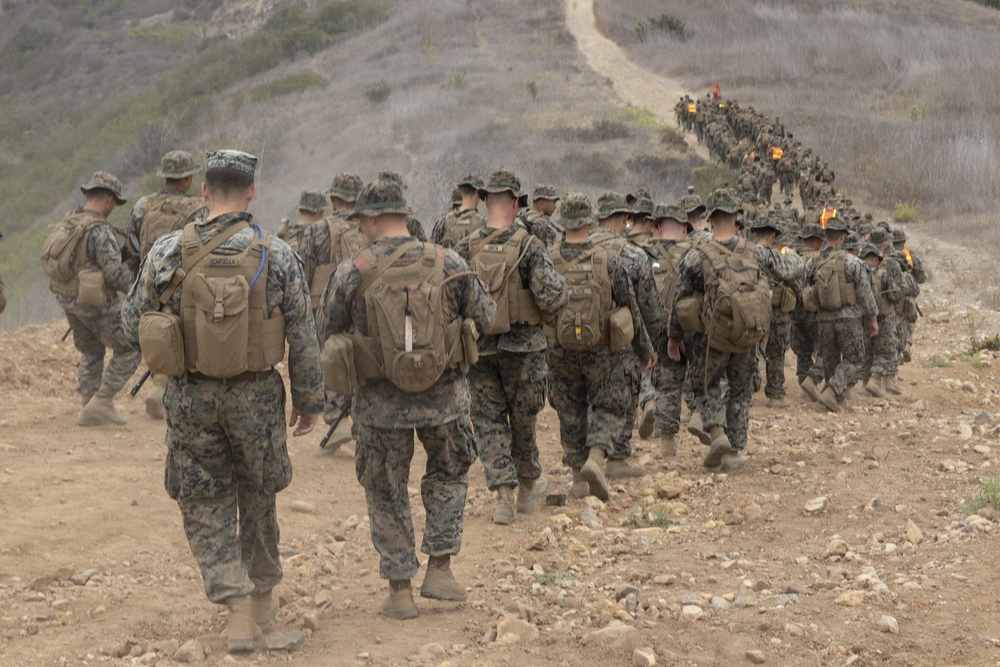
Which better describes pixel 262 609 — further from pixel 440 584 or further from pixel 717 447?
pixel 717 447

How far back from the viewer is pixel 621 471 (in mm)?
7891

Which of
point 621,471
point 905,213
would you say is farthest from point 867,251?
point 905,213

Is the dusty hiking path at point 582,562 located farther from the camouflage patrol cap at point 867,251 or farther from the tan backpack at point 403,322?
the camouflage patrol cap at point 867,251

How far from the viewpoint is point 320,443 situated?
884 cm

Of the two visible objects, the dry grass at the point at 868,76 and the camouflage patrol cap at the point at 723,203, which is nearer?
the camouflage patrol cap at the point at 723,203

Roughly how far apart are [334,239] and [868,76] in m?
36.0

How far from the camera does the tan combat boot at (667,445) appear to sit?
8703 mm

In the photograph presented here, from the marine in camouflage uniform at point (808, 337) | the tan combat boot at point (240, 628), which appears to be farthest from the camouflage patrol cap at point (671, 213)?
the tan combat boot at point (240, 628)

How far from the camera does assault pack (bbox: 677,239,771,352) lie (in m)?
7.48

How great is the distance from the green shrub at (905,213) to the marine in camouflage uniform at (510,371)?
19.1 metres

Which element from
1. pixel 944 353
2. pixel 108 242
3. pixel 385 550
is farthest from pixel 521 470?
pixel 944 353

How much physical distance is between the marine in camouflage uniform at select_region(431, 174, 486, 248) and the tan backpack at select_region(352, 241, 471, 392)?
357cm

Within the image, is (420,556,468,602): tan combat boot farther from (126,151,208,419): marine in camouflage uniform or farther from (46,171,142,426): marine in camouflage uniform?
(46,171,142,426): marine in camouflage uniform

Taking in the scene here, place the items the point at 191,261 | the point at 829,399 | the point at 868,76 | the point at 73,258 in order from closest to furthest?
the point at 191,261 < the point at 73,258 < the point at 829,399 < the point at 868,76
